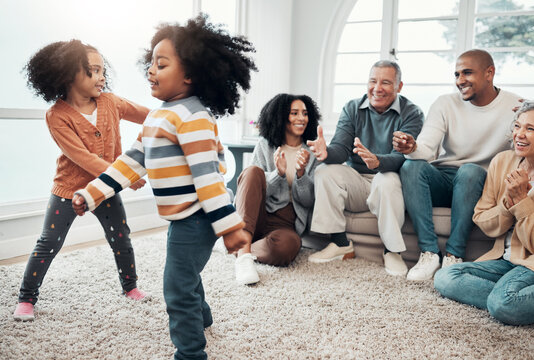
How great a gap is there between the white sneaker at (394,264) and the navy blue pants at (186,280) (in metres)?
1.20

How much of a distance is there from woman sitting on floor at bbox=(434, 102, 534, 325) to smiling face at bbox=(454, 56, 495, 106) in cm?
43

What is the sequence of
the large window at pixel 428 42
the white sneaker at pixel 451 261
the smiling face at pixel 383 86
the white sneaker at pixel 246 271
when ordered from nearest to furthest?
the white sneaker at pixel 246 271 < the white sneaker at pixel 451 261 < the smiling face at pixel 383 86 < the large window at pixel 428 42

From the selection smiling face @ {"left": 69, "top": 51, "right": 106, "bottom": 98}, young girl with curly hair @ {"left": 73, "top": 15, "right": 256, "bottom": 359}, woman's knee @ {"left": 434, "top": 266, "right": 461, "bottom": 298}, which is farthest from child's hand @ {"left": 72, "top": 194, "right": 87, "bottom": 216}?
woman's knee @ {"left": 434, "top": 266, "right": 461, "bottom": 298}

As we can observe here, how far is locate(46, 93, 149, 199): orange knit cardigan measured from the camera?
5.30 feet

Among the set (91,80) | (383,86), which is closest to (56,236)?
(91,80)

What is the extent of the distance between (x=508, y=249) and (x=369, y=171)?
2.80 feet

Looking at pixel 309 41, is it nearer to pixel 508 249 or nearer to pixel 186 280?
pixel 508 249

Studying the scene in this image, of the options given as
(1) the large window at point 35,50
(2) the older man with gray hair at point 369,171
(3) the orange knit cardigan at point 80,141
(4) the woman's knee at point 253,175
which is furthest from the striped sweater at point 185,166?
(1) the large window at point 35,50

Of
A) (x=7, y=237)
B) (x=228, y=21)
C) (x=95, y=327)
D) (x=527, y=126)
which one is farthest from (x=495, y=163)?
(x=228, y=21)

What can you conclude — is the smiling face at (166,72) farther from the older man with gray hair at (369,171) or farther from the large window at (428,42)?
the large window at (428,42)

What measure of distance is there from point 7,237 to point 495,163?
96.1 inches

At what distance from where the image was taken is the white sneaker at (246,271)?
1.95 meters

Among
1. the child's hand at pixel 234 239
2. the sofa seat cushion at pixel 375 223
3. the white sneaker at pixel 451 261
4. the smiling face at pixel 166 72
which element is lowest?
the white sneaker at pixel 451 261

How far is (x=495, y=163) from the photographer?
1968mm
